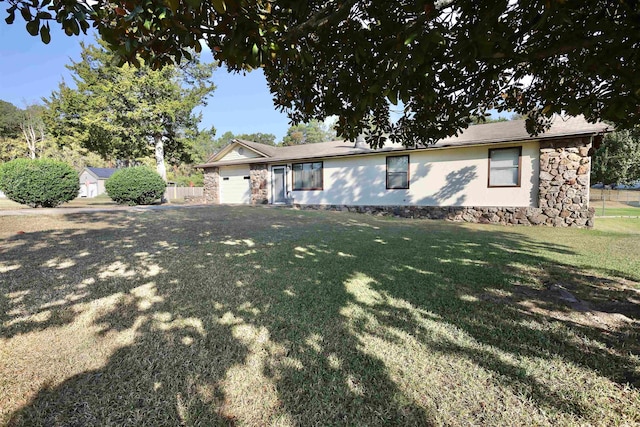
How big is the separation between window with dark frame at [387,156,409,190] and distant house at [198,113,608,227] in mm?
41

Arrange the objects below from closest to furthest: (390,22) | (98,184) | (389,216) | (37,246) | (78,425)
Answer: (78,425), (390,22), (37,246), (389,216), (98,184)

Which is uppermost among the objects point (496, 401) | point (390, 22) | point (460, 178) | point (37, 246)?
point (390, 22)

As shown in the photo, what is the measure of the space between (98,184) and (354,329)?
4397cm

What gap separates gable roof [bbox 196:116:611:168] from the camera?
31.7ft

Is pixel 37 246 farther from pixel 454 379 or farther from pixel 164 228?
pixel 454 379

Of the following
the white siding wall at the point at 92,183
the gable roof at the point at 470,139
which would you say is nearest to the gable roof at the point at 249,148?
the gable roof at the point at 470,139

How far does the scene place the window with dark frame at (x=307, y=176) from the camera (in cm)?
1453

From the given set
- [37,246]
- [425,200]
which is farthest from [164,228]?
[425,200]

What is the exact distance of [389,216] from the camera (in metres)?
12.5

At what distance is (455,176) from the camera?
11570mm

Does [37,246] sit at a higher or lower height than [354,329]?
higher

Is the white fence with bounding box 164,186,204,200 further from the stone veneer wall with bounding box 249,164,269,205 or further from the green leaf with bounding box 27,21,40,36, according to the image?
the green leaf with bounding box 27,21,40,36

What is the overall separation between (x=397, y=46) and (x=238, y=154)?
631 inches

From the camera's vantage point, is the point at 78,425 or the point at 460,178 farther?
the point at 460,178
